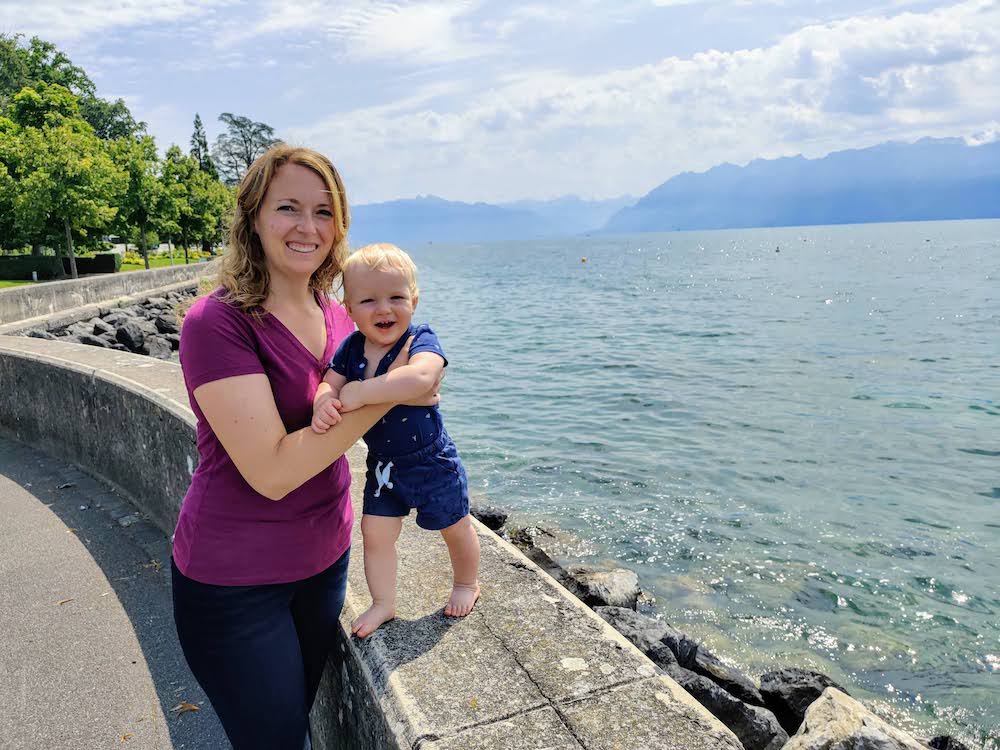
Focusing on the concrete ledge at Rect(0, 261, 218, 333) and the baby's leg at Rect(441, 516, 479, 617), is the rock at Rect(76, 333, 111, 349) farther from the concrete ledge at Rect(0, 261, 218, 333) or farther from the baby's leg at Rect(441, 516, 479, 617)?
the baby's leg at Rect(441, 516, 479, 617)

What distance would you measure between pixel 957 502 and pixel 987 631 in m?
3.75

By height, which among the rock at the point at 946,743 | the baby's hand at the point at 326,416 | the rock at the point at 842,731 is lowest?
the rock at the point at 946,743

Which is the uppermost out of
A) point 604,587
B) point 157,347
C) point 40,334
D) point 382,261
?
point 382,261

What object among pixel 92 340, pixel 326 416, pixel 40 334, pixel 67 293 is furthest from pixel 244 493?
pixel 67 293

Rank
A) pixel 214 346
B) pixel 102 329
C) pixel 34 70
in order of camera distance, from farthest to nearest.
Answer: pixel 34 70 < pixel 102 329 < pixel 214 346

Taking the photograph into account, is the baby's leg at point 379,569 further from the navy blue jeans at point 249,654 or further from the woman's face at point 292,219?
the woman's face at point 292,219

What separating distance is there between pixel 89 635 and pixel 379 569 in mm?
2541

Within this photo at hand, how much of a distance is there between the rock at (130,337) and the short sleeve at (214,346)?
1578 centimetres

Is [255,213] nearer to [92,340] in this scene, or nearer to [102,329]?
[92,340]

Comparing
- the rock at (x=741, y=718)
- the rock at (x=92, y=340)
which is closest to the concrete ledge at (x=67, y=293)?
the rock at (x=92, y=340)

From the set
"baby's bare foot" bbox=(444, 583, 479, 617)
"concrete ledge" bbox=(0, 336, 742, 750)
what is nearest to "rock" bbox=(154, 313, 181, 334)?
"concrete ledge" bbox=(0, 336, 742, 750)

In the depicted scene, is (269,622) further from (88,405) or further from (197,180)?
(197,180)

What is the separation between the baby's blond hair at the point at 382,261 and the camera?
8.05 feet

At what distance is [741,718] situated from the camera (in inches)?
185
